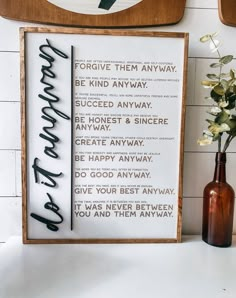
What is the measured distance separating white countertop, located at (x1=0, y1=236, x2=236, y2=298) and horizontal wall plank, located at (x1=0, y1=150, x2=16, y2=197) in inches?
5.5

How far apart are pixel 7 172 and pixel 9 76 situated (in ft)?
0.85

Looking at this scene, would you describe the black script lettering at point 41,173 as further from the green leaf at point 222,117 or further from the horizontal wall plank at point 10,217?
the green leaf at point 222,117

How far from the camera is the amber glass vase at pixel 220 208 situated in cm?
79

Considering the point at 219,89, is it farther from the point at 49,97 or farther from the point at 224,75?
the point at 49,97

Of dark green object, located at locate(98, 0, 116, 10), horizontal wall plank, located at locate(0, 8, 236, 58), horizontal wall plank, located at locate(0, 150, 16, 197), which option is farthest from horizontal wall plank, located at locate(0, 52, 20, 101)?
horizontal wall plank, located at locate(0, 8, 236, 58)

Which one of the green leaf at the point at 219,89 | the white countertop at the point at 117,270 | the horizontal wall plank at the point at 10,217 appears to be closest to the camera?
the white countertop at the point at 117,270

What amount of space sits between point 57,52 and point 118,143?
10.9 inches

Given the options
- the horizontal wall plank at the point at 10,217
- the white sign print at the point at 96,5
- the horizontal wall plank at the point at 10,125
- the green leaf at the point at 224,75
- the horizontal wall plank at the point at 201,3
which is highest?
the horizontal wall plank at the point at 201,3

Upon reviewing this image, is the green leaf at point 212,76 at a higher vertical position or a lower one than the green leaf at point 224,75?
lower

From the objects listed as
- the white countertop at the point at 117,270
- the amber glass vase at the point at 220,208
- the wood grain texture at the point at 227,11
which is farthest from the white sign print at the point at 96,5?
the white countertop at the point at 117,270

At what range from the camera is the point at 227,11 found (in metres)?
0.82

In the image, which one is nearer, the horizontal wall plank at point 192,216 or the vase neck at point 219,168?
the vase neck at point 219,168

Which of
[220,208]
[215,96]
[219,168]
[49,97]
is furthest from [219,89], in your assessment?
[49,97]

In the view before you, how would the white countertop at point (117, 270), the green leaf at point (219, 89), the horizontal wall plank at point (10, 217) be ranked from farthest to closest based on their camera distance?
the horizontal wall plank at point (10, 217), the green leaf at point (219, 89), the white countertop at point (117, 270)
